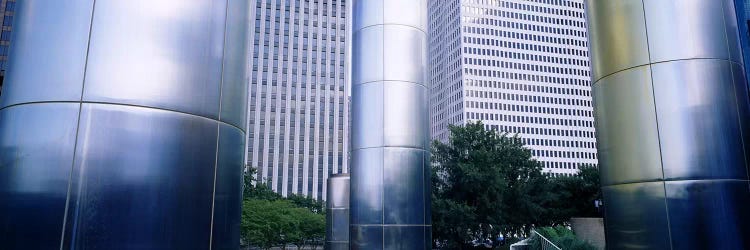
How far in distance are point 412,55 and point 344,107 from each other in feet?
322

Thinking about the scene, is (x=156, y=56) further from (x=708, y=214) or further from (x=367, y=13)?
(x=367, y=13)

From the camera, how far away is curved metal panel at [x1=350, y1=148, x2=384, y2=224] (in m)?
14.0

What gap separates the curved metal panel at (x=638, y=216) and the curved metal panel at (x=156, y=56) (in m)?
5.74

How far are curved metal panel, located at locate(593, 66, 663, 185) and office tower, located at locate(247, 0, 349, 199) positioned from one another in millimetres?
99932

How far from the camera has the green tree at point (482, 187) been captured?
32.8 m

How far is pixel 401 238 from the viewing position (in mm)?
13836

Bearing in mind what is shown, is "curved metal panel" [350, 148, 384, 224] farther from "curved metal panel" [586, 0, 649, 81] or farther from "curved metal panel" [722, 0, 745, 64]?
"curved metal panel" [722, 0, 745, 64]

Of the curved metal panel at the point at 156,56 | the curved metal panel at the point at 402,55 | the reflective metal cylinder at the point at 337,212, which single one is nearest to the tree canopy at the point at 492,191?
the reflective metal cylinder at the point at 337,212

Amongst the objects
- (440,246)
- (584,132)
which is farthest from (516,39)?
(440,246)

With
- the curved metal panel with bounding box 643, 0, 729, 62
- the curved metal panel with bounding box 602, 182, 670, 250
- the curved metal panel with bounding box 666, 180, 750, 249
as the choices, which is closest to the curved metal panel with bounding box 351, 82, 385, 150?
the curved metal panel with bounding box 602, 182, 670, 250

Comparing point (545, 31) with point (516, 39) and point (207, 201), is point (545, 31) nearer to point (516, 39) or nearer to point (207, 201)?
point (516, 39)

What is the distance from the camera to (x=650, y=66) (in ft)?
23.8

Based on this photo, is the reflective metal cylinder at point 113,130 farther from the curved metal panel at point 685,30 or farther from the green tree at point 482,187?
the green tree at point 482,187

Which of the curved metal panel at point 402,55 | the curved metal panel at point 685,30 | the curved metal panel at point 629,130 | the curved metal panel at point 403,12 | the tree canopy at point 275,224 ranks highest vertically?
the curved metal panel at point 403,12
